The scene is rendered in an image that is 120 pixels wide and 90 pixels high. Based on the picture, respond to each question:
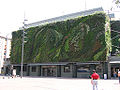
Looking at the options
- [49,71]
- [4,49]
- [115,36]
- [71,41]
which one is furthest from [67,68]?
[4,49]

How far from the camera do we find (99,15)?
32.1 m

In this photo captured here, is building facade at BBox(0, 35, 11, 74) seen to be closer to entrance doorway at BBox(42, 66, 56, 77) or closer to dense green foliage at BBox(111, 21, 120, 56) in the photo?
entrance doorway at BBox(42, 66, 56, 77)

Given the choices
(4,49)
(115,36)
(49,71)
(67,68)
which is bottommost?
(49,71)

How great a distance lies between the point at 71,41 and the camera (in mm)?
33938

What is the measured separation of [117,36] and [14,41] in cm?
2949

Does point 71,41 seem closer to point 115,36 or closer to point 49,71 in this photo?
point 49,71

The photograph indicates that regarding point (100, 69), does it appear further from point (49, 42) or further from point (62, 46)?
point (49, 42)

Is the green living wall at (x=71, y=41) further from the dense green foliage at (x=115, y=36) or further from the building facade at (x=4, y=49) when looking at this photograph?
the building facade at (x=4, y=49)

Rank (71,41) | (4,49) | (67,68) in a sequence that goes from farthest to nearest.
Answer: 1. (4,49)
2. (67,68)
3. (71,41)

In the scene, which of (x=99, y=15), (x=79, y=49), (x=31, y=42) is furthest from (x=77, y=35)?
(x=31, y=42)

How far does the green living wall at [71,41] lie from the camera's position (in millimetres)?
30953

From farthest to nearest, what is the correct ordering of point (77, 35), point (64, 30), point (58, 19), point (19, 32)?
point (19, 32) → point (58, 19) → point (64, 30) → point (77, 35)

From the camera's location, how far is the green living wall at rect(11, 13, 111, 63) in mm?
30953

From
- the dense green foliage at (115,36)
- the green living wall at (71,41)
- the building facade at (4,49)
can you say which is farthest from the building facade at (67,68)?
the building facade at (4,49)
